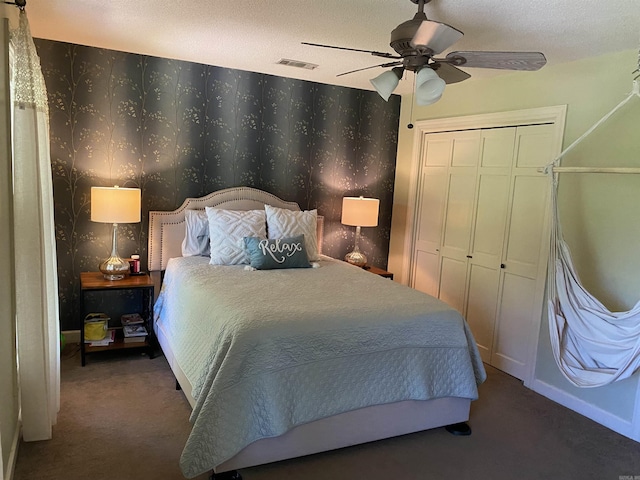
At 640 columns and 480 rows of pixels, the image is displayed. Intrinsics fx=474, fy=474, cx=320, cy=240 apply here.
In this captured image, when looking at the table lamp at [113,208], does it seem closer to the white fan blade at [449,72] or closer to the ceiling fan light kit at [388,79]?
the ceiling fan light kit at [388,79]

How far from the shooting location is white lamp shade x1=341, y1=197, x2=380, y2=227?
4414 mm

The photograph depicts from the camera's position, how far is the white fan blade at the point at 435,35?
201 centimetres

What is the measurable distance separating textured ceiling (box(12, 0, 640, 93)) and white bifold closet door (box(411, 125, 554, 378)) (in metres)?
0.80

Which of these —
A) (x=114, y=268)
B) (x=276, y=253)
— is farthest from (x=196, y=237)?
(x=276, y=253)

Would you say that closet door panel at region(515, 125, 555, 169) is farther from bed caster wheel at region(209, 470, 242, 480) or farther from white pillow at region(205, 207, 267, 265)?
bed caster wheel at region(209, 470, 242, 480)

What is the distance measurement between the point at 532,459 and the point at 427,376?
720 millimetres

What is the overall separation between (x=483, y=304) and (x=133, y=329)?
2839 mm

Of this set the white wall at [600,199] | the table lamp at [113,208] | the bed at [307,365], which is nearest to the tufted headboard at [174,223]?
the table lamp at [113,208]

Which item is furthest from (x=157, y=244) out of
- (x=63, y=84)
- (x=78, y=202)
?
(x=63, y=84)

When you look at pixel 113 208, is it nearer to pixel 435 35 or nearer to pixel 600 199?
pixel 435 35

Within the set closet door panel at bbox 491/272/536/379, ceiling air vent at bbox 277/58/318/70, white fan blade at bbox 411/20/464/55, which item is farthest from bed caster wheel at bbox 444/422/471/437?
ceiling air vent at bbox 277/58/318/70

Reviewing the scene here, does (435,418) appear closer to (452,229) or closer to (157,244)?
(452,229)

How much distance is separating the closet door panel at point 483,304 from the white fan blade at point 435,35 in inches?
87.5

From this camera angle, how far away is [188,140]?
4.01 metres
